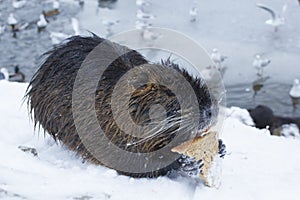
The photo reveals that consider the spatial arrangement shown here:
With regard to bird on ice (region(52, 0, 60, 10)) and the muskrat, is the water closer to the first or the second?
bird on ice (region(52, 0, 60, 10))

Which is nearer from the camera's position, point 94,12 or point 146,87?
point 146,87

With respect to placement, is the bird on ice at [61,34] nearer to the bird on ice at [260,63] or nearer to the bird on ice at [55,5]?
the bird on ice at [55,5]

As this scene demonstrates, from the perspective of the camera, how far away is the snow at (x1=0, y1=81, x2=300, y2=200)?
2.91 m

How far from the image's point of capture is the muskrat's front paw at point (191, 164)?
328cm

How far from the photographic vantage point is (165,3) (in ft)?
48.6

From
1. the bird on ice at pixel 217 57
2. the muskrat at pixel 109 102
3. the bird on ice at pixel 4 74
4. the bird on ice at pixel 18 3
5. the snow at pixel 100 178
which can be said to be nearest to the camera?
the snow at pixel 100 178

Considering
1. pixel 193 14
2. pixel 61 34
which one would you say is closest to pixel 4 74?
pixel 61 34

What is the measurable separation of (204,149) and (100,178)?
652 millimetres

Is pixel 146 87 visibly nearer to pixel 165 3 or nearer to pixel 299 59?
pixel 299 59

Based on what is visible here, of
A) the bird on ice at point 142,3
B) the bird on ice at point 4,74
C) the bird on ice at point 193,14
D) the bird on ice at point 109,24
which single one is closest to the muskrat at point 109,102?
the bird on ice at point 4,74

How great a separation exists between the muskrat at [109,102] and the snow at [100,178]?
109 mm

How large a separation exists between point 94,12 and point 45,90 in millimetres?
11396

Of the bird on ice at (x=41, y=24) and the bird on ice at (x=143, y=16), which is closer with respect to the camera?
the bird on ice at (x=143, y=16)

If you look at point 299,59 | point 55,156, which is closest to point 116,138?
point 55,156
